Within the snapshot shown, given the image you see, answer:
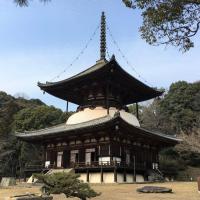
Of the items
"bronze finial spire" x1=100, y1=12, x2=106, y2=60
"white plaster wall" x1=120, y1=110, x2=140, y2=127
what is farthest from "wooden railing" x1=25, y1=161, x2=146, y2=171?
"bronze finial spire" x1=100, y1=12, x2=106, y2=60

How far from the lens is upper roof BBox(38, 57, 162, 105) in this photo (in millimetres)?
37125

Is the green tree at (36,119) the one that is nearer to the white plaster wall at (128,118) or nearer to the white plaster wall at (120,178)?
the white plaster wall at (128,118)

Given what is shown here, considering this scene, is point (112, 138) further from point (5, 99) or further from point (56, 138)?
point (5, 99)

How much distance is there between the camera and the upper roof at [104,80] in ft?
122

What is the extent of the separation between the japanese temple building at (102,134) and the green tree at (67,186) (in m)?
16.0

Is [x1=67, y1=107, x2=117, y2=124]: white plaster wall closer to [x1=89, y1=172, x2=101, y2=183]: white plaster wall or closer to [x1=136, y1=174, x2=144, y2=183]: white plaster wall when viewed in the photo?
[x1=89, y1=172, x2=101, y2=183]: white plaster wall

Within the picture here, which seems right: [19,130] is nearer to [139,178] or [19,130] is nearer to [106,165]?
[139,178]

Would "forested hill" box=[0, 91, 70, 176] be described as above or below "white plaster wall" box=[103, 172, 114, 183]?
above

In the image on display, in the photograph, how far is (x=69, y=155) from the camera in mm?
38375

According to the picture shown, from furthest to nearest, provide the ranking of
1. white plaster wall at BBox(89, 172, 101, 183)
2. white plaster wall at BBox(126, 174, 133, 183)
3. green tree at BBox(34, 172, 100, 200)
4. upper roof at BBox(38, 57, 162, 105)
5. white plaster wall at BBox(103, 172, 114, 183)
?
upper roof at BBox(38, 57, 162, 105) → white plaster wall at BBox(126, 174, 133, 183) → white plaster wall at BBox(89, 172, 101, 183) → white plaster wall at BBox(103, 172, 114, 183) → green tree at BBox(34, 172, 100, 200)

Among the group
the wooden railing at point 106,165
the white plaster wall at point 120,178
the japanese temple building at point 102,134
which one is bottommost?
the white plaster wall at point 120,178

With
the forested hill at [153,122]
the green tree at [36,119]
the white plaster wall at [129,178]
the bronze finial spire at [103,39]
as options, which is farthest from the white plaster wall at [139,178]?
the green tree at [36,119]

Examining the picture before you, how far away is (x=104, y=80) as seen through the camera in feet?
127

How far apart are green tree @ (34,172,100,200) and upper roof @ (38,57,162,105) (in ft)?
65.6
